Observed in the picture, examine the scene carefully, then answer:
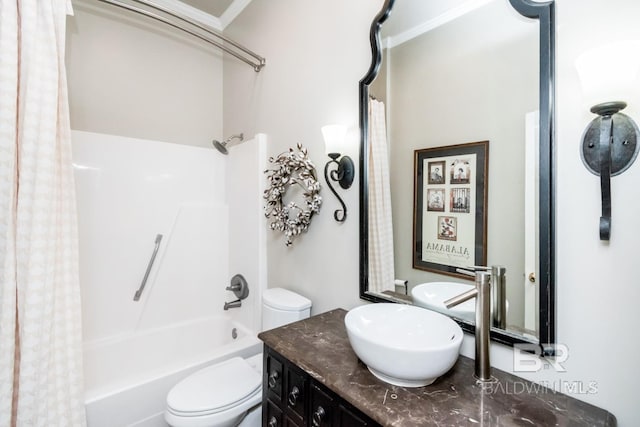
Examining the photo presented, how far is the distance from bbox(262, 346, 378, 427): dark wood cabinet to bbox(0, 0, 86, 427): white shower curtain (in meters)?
0.90

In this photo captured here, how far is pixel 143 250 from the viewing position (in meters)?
2.25

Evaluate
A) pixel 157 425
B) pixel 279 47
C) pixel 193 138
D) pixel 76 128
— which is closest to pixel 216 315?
pixel 157 425

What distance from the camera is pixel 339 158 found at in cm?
151

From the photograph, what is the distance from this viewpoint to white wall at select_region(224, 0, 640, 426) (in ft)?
2.49

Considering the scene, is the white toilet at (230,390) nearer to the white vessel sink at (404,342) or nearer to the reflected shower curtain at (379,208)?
the reflected shower curtain at (379,208)

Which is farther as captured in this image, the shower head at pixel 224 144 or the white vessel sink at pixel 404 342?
the shower head at pixel 224 144

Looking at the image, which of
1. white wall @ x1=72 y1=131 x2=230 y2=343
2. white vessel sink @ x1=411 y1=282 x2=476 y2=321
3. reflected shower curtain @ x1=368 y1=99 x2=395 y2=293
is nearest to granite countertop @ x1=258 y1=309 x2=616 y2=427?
white vessel sink @ x1=411 y1=282 x2=476 y2=321

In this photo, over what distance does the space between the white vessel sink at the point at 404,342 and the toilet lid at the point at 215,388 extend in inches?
29.4

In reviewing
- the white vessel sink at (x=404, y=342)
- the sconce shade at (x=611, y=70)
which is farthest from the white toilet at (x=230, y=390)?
the sconce shade at (x=611, y=70)

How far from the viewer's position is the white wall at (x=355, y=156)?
758 millimetres

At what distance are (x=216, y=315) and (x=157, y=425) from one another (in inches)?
40.0

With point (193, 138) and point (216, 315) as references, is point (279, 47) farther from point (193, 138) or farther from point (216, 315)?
point (216, 315)

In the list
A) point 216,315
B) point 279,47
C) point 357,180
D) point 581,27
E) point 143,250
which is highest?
point 279,47

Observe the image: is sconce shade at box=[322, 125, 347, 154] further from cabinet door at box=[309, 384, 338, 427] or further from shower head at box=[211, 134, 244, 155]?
shower head at box=[211, 134, 244, 155]
